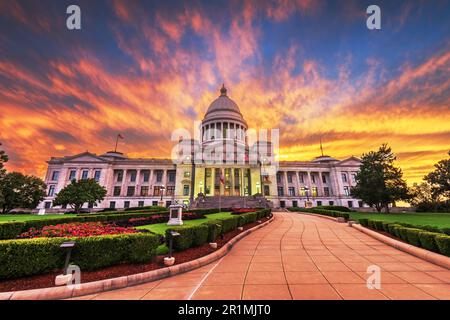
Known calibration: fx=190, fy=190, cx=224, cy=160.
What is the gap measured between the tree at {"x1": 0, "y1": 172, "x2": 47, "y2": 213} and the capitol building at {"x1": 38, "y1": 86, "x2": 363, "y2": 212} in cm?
1328

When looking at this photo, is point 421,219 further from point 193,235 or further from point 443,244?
point 193,235

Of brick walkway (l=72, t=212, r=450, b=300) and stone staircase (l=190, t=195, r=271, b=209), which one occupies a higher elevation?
stone staircase (l=190, t=195, r=271, b=209)

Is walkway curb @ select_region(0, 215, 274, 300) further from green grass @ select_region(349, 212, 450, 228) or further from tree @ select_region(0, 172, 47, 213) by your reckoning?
tree @ select_region(0, 172, 47, 213)

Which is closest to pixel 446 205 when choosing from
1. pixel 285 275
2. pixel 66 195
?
pixel 285 275

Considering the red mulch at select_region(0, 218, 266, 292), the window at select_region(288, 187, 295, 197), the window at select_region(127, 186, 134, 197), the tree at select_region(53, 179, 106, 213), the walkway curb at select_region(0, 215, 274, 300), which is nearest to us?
the walkway curb at select_region(0, 215, 274, 300)

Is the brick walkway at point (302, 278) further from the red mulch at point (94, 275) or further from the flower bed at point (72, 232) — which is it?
the flower bed at point (72, 232)

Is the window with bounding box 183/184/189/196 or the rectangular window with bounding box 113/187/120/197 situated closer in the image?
the window with bounding box 183/184/189/196

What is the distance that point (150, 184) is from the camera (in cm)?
5981

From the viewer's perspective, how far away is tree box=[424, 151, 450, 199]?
35.2 m

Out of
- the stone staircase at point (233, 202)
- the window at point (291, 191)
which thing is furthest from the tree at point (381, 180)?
the window at point (291, 191)

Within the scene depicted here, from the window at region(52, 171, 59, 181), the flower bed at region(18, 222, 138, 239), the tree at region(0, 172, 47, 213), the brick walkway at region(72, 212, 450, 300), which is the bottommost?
the brick walkway at region(72, 212, 450, 300)

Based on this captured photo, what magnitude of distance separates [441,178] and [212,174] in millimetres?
47735

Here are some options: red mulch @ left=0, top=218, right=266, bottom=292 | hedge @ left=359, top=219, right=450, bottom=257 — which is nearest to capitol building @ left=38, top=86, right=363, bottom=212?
hedge @ left=359, top=219, right=450, bottom=257

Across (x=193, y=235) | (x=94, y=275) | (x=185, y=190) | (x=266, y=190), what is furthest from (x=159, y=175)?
(x=94, y=275)
